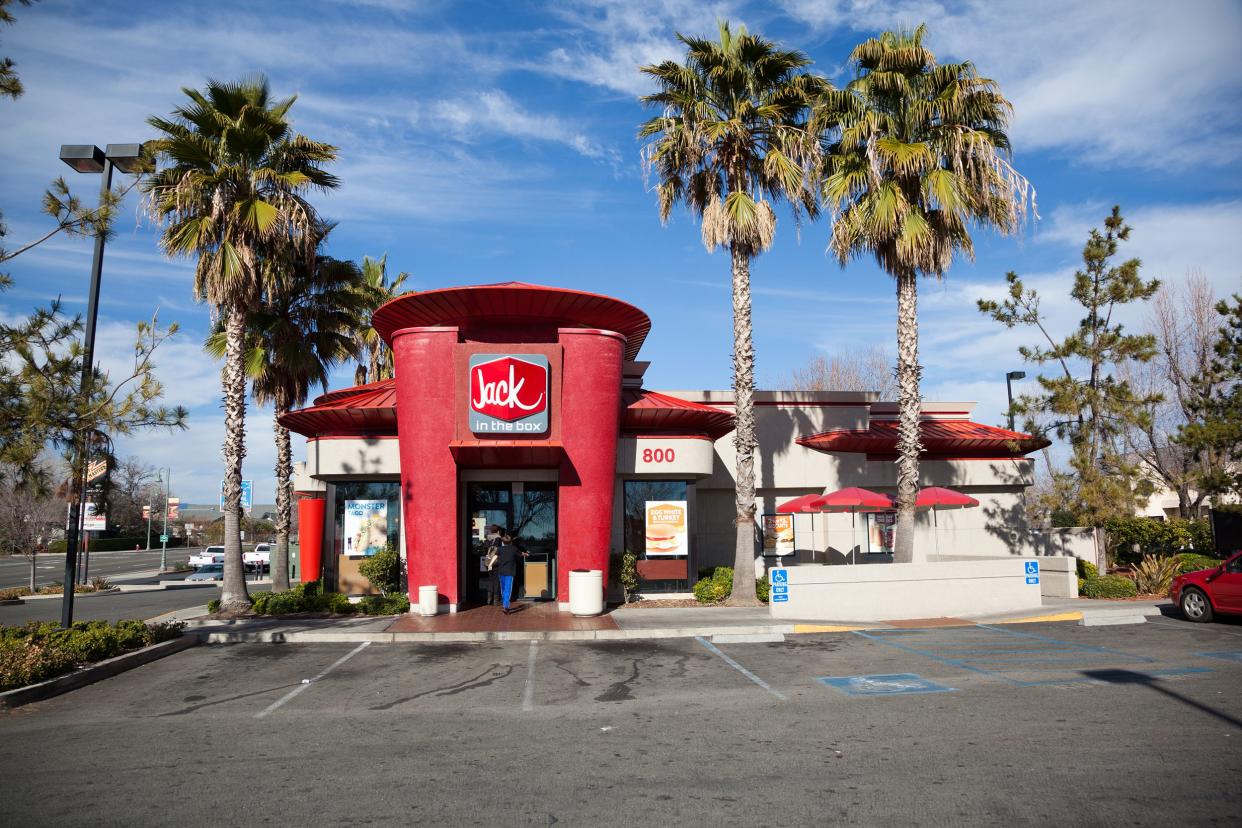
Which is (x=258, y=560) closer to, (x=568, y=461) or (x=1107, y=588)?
(x=568, y=461)

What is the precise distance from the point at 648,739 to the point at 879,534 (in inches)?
668

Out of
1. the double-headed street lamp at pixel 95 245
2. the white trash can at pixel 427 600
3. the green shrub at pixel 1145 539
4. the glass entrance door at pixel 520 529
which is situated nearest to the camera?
the double-headed street lamp at pixel 95 245

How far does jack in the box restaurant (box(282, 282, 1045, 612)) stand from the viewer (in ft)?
58.0

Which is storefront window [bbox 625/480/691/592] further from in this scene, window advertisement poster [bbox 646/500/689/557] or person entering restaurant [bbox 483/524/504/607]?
person entering restaurant [bbox 483/524/504/607]

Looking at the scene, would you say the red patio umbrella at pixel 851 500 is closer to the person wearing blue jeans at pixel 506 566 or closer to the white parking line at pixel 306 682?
the person wearing blue jeans at pixel 506 566

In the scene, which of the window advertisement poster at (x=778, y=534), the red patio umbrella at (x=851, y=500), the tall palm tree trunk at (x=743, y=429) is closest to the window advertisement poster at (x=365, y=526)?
the tall palm tree trunk at (x=743, y=429)

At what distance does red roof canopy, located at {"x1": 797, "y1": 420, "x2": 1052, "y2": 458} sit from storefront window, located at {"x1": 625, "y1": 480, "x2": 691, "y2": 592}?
212 inches

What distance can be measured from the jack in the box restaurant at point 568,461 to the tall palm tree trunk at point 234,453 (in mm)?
1605

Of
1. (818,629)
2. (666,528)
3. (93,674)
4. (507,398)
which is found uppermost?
(507,398)

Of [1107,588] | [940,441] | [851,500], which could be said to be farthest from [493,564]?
[1107,588]

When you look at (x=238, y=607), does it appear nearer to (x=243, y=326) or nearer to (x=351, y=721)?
(x=243, y=326)

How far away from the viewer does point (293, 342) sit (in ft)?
70.8

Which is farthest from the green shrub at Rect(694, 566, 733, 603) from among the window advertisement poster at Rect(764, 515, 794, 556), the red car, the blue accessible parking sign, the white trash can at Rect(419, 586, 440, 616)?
the red car

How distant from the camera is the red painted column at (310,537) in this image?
2506 cm
